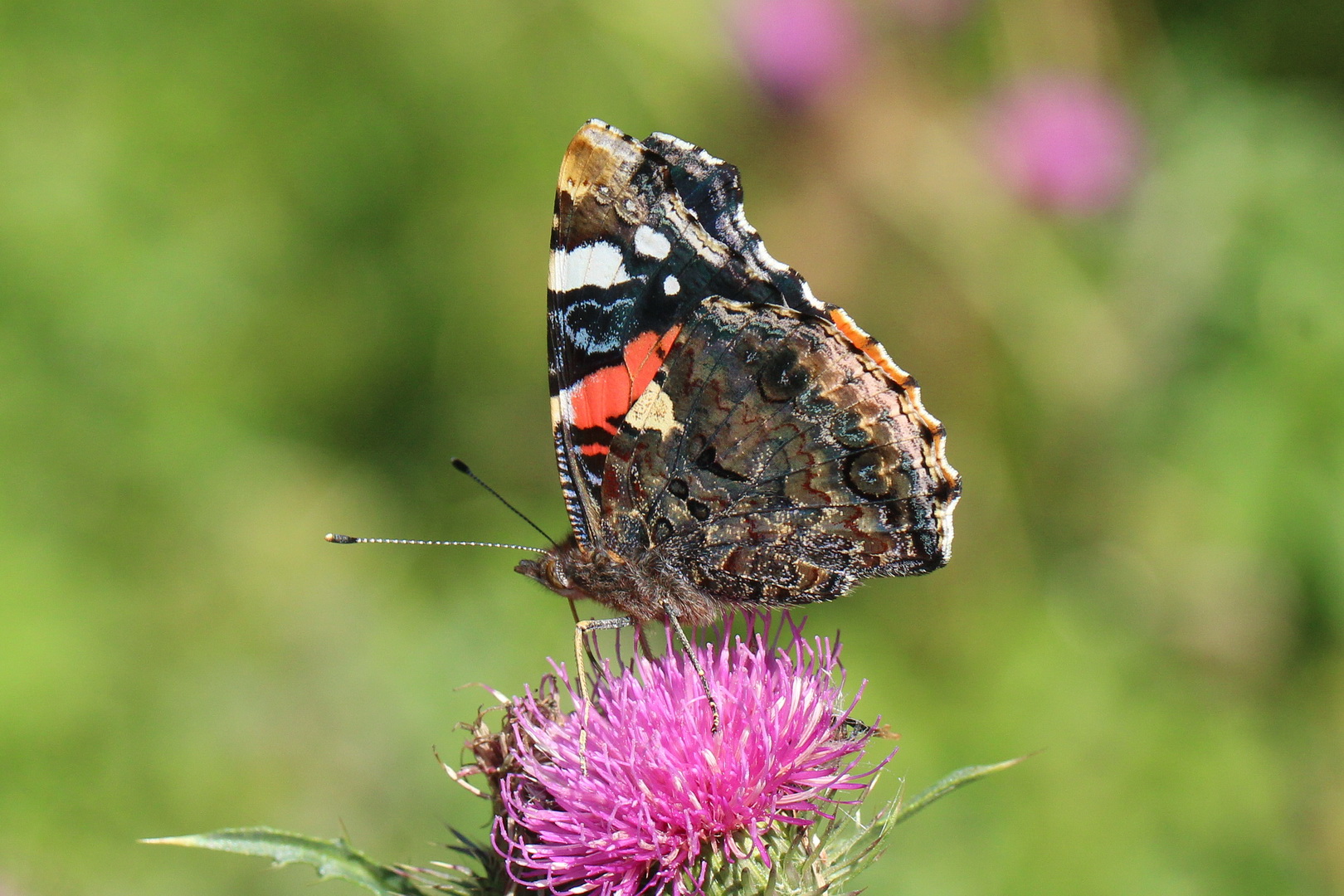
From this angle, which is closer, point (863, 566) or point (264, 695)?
point (863, 566)

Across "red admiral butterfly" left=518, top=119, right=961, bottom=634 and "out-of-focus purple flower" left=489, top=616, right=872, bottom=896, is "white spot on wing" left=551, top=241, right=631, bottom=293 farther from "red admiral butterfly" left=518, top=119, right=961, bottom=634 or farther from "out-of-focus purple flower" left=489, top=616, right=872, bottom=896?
"out-of-focus purple flower" left=489, top=616, right=872, bottom=896

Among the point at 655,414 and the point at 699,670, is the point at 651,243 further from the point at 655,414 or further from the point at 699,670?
the point at 699,670

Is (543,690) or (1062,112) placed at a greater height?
(1062,112)

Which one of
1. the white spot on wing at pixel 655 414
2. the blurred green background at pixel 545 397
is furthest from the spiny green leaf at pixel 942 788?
the blurred green background at pixel 545 397

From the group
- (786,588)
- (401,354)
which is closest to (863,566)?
(786,588)

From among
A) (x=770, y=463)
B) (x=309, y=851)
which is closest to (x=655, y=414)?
(x=770, y=463)

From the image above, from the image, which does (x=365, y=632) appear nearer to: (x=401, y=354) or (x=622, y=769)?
(x=401, y=354)

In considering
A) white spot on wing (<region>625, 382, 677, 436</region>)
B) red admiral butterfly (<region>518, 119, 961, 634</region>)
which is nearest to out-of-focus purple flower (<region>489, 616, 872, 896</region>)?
red admiral butterfly (<region>518, 119, 961, 634</region>)
